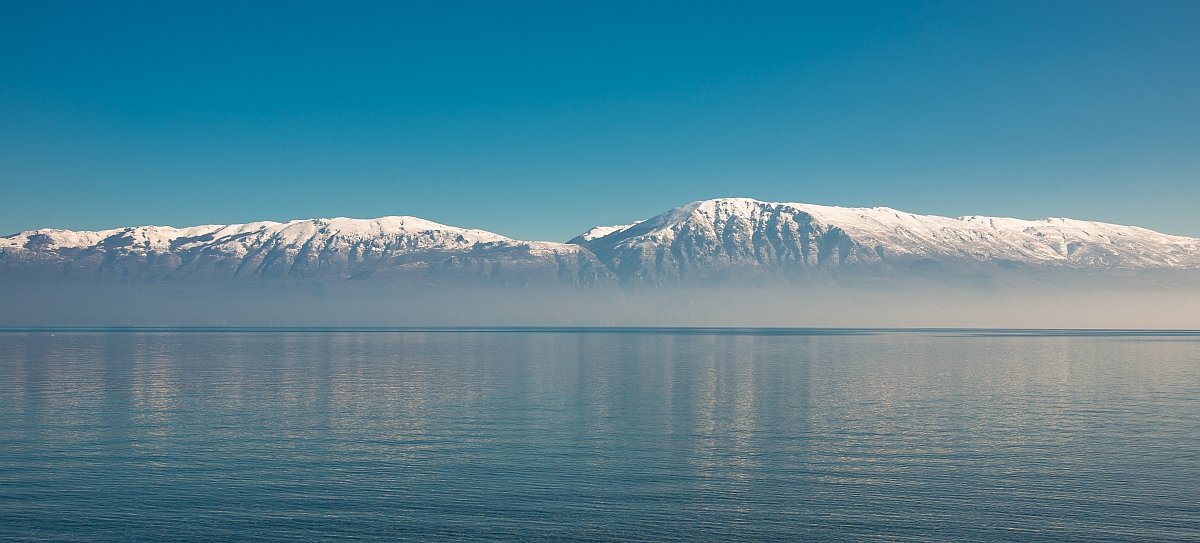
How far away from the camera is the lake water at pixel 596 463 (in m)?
30.0

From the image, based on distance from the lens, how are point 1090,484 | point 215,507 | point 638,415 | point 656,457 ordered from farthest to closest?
1. point 638,415
2. point 656,457
3. point 1090,484
4. point 215,507

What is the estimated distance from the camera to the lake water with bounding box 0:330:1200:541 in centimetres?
3005

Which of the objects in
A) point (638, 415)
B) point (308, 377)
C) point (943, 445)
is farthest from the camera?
point (308, 377)

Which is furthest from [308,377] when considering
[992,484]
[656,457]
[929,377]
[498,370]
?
[992,484]

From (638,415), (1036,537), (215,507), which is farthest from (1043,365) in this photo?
(215,507)

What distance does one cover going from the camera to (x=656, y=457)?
138 feet

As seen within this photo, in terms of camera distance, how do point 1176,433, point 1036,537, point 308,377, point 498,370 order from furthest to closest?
1. point 498,370
2. point 308,377
3. point 1176,433
4. point 1036,537

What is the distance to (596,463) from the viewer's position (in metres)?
40.1

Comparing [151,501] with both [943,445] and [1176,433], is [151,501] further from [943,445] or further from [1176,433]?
[1176,433]

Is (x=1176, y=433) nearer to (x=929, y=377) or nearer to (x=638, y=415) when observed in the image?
(x=638, y=415)

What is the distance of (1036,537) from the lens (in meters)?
28.6

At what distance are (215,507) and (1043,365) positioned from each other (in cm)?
11471

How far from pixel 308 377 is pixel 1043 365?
94896mm

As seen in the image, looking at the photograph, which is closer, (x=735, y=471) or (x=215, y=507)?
(x=215, y=507)
